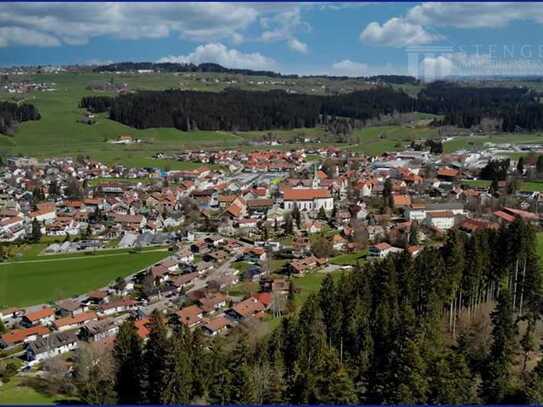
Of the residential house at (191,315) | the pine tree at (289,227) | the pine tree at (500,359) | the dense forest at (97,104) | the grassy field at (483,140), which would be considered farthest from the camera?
the dense forest at (97,104)

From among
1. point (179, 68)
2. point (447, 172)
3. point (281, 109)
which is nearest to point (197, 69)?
point (179, 68)

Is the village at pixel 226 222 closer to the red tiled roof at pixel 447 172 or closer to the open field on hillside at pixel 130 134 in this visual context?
the red tiled roof at pixel 447 172

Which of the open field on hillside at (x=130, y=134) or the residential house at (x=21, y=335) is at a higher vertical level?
the open field on hillside at (x=130, y=134)

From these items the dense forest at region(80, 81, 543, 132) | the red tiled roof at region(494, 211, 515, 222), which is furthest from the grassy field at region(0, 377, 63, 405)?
the dense forest at region(80, 81, 543, 132)

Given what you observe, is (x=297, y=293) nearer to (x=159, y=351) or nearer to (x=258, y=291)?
(x=258, y=291)

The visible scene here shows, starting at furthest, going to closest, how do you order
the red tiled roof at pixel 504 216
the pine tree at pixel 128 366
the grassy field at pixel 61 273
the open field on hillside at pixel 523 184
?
the open field on hillside at pixel 523 184, the red tiled roof at pixel 504 216, the grassy field at pixel 61 273, the pine tree at pixel 128 366

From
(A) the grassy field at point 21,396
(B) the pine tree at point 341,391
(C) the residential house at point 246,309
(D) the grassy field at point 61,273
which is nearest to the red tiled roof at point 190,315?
(C) the residential house at point 246,309

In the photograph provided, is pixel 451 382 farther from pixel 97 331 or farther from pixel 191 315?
pixel 97 331
